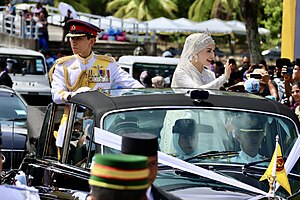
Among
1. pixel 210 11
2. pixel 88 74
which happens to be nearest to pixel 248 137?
pixel 88 74

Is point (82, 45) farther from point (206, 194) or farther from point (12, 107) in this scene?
point (12, 107)

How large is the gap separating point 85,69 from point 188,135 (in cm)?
172

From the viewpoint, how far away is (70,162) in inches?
264

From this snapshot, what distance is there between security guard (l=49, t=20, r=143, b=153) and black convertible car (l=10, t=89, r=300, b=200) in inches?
37.0

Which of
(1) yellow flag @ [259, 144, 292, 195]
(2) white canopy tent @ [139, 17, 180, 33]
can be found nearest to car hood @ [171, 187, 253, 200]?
(1) yellow flag @ [259, 144, 292, 195]

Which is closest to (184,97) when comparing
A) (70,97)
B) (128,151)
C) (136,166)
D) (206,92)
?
(206,92)

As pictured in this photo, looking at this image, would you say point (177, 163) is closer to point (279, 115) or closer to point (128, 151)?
point (279, 115)

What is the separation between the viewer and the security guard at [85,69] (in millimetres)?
7797

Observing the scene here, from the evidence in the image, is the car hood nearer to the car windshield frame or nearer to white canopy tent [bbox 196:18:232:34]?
the car windshield frame

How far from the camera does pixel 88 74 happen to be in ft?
25.8

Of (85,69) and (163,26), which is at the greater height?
(85,69)

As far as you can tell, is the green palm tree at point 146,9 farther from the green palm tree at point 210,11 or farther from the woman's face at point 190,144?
the woman's face at point 190,144

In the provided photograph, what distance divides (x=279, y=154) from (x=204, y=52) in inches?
82.0

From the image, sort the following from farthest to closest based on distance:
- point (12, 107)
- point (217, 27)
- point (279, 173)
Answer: point (217, 27)
point (12, 107)
point (279, 173)
